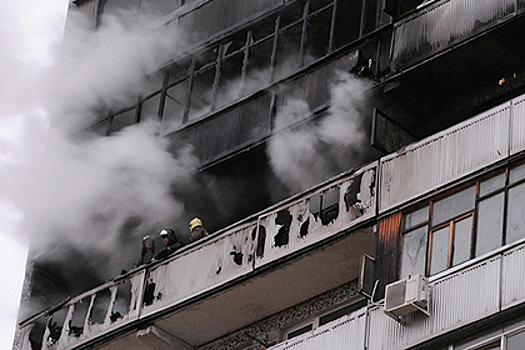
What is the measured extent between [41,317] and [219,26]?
738 centimetres

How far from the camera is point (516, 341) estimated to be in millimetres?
25516

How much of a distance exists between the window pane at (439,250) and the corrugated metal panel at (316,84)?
5.90 metres

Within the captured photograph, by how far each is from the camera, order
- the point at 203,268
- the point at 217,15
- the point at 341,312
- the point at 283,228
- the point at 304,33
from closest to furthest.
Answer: the point at 341,312
the point at 283,228
the point at 203,268
the point at 304,33
the point at 217,15

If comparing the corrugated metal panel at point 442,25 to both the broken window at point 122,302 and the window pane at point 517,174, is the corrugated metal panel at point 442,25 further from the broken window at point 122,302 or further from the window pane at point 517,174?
the broken window at point 122,302

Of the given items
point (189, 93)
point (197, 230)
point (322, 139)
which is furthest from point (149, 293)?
point (189, 93)

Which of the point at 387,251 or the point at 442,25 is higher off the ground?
the point at 442,25

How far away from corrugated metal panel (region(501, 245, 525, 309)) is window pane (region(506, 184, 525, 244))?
512 mm

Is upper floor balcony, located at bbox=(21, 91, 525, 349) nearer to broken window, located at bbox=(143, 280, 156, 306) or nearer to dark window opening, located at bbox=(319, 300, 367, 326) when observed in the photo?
broken window, located at bbox=(143, 280, 156, 306)

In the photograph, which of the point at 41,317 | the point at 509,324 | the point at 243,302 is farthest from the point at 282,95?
the point at 509,324

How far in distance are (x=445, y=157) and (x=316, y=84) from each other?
534 cm

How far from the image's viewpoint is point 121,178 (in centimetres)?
3700

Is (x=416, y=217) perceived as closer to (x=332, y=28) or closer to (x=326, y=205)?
(x=326, y=205)

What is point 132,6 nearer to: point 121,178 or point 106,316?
point 121,178

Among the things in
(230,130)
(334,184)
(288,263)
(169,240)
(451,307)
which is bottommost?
(451,307)
